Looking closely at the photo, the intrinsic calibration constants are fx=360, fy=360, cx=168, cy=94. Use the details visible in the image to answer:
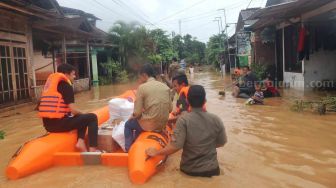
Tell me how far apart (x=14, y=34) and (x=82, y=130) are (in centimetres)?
843

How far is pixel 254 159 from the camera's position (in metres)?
5.32

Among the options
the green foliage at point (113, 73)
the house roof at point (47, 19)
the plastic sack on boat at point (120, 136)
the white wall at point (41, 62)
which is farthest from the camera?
the green foliage at point (113, 73)

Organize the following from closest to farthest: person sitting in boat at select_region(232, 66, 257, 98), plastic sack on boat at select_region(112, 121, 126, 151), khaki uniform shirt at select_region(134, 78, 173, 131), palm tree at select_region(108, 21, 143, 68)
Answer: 1. khaki uniform shirt at select_region(134, 78, 173, 131)
2. plastic sack on boat at select_region(112, 121, 126, 151)
3. person sitting in boat at select_region(232, 66, 257, 98)
4. palm tree at select_region(108, 21, 143, 68)

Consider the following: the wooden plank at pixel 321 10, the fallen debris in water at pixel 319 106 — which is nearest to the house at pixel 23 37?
the fallen debris in water at pixel 319 106

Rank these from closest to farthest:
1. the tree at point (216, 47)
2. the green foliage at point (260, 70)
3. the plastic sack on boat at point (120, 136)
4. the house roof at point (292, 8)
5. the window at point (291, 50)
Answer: the plastic sack on boat at point (120, 136) < the house roof at point (292, 8) < the window at point (291, 50) < the green foliage at point (260, 70) < the tree at point (216, 47)

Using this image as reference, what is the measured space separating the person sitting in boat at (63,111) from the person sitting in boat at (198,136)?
4.95 ft

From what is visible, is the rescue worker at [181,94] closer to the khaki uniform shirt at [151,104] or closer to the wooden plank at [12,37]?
the khaki uniform shirt at [151,104]

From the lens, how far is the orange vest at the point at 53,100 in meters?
4.96

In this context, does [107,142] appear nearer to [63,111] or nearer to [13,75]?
[63,111]

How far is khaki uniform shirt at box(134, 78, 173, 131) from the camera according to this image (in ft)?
16.2

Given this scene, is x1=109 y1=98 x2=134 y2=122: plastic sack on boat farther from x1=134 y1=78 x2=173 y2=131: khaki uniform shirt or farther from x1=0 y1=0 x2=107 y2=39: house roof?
x1=0 y1=0 x2=107 y2=39: house roof

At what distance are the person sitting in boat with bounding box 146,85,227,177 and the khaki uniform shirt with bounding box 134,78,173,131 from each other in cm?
94

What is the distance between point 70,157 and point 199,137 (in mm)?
1925

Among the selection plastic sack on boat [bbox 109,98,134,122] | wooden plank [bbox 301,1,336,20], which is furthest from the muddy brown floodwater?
wooden plank [bbox 301,1,336,20]
